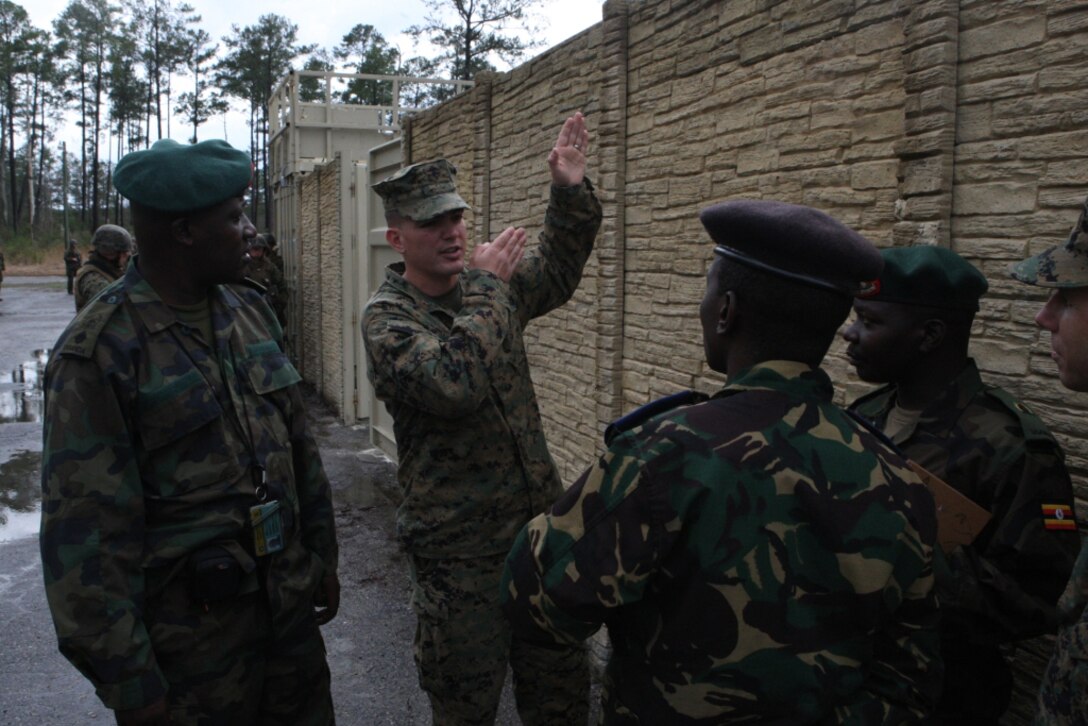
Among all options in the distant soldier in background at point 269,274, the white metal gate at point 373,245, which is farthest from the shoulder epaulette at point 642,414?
the distant soldier in background at point 269,274

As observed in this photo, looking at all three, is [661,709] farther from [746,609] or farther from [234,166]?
[234,166]

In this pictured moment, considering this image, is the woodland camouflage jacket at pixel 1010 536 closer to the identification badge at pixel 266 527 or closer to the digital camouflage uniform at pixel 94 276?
the identification badge at pixel 266 527

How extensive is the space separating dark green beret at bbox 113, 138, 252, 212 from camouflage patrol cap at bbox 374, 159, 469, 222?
0.66 m

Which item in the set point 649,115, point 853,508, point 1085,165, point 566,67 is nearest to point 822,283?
point 853,508

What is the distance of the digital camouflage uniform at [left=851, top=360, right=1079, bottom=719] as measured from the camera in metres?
2.01

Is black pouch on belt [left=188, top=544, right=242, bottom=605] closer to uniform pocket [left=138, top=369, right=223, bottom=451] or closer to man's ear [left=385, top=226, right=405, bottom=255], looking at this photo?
uniform pocket [left=138, top=369, right=223, bottom=451]

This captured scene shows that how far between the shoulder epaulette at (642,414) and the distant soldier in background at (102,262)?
6.46 meters

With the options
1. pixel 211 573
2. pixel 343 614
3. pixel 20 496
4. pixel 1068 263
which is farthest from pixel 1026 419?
pixel 20 496

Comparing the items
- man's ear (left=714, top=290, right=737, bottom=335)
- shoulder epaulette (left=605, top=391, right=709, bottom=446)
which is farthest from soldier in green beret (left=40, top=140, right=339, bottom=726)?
man's ear (left=714, top=290, right=737, bottom=335)

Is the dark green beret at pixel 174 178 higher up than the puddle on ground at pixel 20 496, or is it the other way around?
the dark green beret at pixel 174 178

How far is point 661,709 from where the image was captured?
152 cm

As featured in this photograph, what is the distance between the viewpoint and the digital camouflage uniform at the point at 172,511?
2074mm

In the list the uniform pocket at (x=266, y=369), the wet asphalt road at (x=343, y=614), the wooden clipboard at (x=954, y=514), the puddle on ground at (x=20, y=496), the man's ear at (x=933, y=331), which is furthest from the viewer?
the puddle on ground at (x=20, y=496)

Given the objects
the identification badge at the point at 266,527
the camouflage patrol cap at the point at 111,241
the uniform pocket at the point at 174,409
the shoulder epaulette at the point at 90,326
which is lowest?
the identification badge at the point at 266,527
